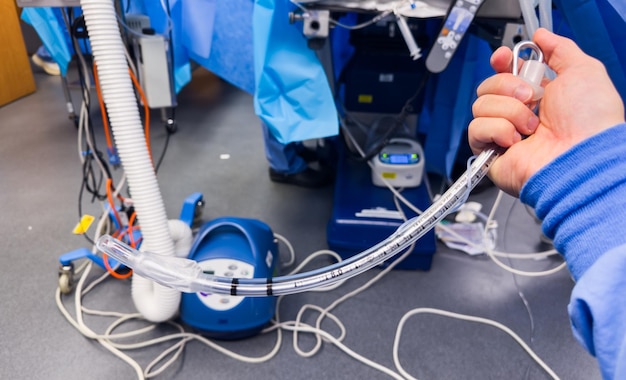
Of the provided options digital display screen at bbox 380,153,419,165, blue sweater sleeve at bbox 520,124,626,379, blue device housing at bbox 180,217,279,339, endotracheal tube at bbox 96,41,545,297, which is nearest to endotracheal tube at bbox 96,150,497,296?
endotracheal tube at bbox 96,41,545,297

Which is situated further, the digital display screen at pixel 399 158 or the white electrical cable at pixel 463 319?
the digital display screen at pixel 399 158

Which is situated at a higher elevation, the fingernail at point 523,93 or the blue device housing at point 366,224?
the fingernail at point 523,93

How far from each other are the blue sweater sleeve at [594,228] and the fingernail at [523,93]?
0.28 feet

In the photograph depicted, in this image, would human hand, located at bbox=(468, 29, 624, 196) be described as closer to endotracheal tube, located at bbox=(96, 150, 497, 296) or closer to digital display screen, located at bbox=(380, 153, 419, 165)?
endotracheal tube, located at bbox=(96, 150, 497, 296)

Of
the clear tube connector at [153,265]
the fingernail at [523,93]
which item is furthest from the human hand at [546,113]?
the clear tube connector at [153,265]

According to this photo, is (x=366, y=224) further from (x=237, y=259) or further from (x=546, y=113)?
(x=546, y=113)

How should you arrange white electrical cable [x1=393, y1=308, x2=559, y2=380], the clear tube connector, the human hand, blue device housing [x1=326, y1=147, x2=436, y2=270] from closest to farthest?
the human hand → the clear tube connector → white electrical cable [x1=393, y1=308, x2=559, y2=380] → blue device housing [x1=326, y1=147, x2=436, y2=270]

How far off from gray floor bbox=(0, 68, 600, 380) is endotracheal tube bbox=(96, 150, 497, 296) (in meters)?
0.41

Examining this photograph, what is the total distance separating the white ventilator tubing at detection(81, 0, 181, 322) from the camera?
76cm

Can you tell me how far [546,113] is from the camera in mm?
496

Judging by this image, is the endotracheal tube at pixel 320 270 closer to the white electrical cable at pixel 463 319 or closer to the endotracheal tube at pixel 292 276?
the endotracheal tube at pixel 292 276

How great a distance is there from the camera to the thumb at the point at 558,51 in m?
0.50

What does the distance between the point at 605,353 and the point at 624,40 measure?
72 cm

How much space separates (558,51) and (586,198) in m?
0.21
